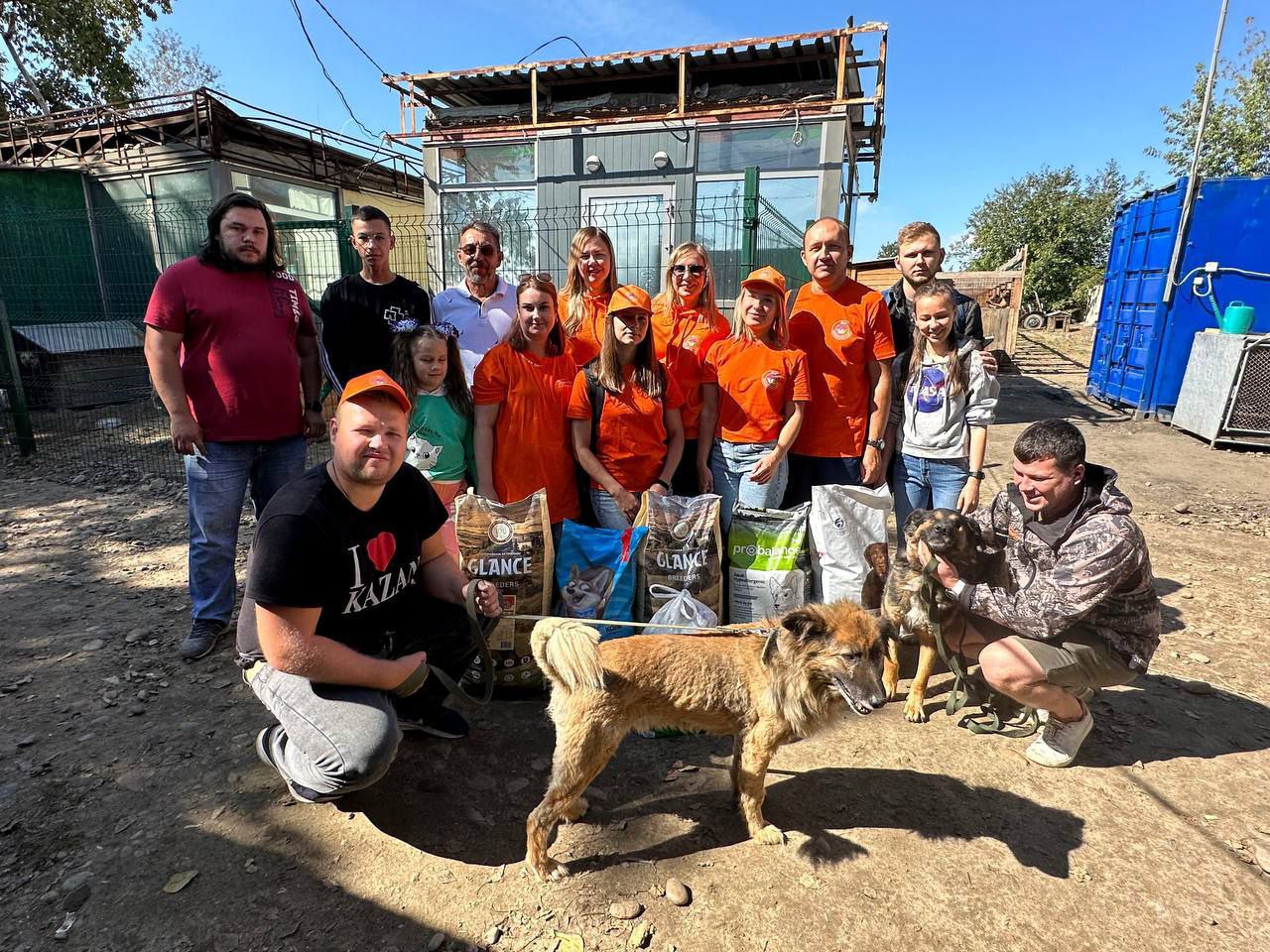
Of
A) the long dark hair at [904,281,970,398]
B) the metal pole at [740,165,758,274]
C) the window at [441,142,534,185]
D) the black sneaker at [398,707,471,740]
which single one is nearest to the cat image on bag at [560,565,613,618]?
the black sneaker at [398,707,471,740]

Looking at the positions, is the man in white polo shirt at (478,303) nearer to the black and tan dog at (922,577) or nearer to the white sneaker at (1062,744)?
the black and tan dog at (922,577)

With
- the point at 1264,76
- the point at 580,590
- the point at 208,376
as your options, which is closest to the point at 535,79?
the point at 208,376

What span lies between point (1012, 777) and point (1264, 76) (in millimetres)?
35316

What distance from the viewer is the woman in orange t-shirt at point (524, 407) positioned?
334 cm

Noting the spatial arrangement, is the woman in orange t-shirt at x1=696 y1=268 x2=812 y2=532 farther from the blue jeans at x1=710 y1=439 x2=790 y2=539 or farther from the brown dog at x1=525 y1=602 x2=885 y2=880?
the brown dog at x1=525 y1=602 x2=885 y2=880

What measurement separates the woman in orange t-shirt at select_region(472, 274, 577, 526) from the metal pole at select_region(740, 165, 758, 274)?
318 centimetres

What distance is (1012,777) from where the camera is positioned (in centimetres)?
273

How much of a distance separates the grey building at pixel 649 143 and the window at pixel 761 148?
0.02m

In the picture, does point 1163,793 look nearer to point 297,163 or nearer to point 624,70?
point 624,70

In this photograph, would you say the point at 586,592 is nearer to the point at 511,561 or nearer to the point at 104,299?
the point at 511,561

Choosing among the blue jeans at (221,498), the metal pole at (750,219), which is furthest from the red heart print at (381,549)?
the metal pole at (750,219)

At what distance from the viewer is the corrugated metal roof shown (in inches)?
350

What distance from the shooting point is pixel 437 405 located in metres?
3.46

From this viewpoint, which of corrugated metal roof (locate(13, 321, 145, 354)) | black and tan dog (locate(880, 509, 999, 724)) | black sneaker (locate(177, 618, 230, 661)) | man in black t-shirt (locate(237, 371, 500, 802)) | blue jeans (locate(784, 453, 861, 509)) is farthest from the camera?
corrugated metal roof (locate(13, 321, 145, 354))
